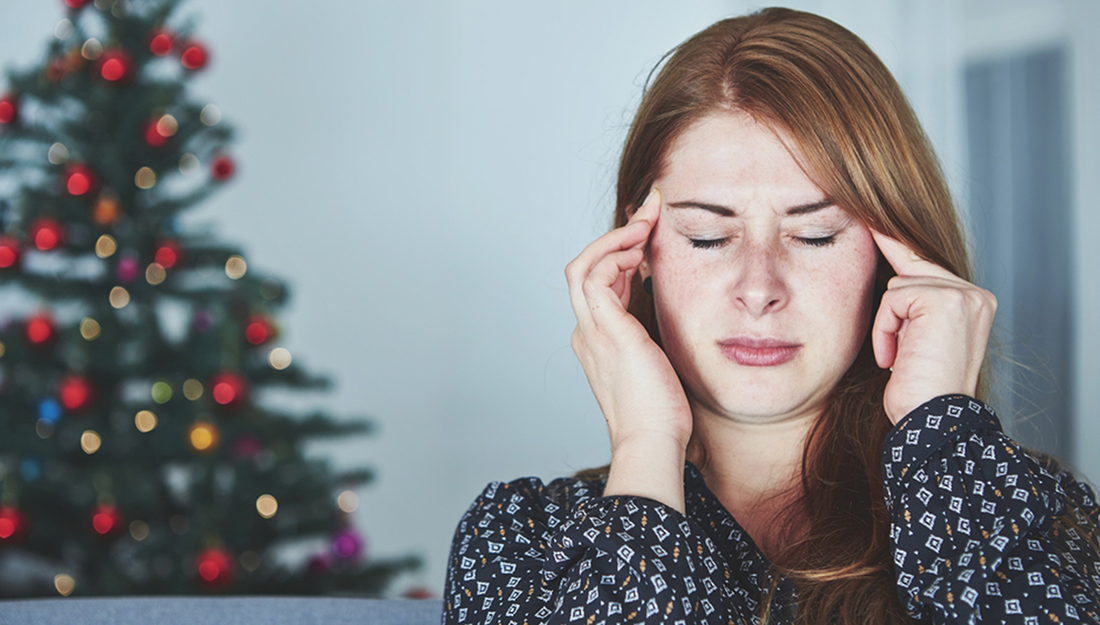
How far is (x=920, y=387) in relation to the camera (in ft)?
3.32

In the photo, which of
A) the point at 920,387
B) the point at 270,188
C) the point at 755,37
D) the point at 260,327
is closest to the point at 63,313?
the point at 260,327

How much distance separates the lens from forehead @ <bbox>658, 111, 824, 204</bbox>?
1.11m

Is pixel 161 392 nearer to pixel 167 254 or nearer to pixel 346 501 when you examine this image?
pixel 167 254

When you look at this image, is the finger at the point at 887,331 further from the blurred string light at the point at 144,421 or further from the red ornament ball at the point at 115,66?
the red ornament ball at the point at 115,66

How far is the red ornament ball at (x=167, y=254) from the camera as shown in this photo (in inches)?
89.0

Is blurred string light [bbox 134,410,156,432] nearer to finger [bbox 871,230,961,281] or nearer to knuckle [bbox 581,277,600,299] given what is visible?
knuckle [bbox 581,277,600,299]

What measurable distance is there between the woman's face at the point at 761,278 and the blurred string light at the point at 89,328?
1686 millimetres

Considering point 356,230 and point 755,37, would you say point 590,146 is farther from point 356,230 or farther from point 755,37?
point 755,37

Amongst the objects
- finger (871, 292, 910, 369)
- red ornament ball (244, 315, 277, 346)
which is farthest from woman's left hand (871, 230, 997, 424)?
red ornament ball (244, 315, 277, 346)

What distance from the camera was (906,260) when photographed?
44.3 inches

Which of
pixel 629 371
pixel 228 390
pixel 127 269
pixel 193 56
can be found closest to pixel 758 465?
pixel 629 371

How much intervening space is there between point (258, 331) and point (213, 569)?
61 centimetres

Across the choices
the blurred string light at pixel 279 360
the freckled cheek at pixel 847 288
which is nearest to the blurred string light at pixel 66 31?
the blurred string light at pixel 279 360

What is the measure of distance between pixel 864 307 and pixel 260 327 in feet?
5.45
